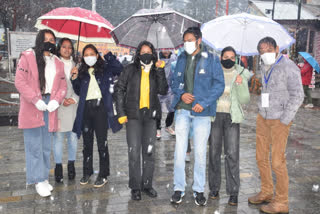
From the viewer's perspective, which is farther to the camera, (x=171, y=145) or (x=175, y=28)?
(x=171, y=145)

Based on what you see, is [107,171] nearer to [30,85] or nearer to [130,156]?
[130,156]

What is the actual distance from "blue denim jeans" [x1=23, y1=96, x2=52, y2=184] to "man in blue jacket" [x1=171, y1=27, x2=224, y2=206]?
185 cm

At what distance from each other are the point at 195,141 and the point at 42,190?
2206mm

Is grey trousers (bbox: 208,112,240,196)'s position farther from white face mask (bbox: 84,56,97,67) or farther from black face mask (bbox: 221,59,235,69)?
white face mask (bbox: 84,56,97,67)

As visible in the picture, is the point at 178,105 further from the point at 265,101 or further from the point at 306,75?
the point at 306,75

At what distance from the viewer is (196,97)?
4.04 meters

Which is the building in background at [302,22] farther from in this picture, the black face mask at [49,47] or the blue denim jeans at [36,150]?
the blue denim jeans at [36,150]

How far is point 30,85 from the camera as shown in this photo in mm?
4156

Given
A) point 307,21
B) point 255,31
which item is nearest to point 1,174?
point 255,31

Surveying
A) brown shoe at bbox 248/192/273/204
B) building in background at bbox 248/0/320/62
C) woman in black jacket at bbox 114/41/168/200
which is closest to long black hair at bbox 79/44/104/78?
woman in black jacket at bbox 114/41/168/200

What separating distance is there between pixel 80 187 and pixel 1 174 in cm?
157

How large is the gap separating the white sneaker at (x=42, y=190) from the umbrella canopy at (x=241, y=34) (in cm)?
304

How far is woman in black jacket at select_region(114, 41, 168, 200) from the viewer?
4230mm

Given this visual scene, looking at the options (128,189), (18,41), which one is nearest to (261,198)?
(128,189)
